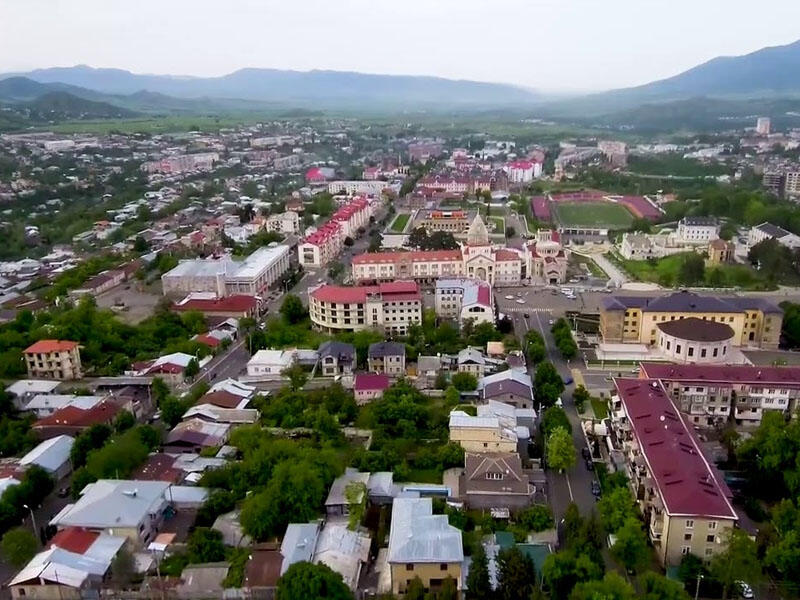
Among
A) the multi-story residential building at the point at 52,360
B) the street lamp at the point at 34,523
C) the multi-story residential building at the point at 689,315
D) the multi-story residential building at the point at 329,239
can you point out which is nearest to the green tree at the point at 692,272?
the multi-story residential building at the point at 689,315

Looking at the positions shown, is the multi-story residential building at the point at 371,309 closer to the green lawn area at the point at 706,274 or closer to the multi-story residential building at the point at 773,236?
the green lawn area at the point at 706,274

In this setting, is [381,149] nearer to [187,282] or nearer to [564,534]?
[187,282]

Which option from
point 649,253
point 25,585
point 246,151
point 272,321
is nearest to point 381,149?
point 246,151

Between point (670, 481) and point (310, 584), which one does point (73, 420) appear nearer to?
point (310, 584)

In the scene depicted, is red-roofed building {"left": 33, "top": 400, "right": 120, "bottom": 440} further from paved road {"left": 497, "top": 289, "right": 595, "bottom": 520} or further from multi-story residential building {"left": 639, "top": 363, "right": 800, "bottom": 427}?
multi-story residential building {"left": 639, "top": 363, "right": 800, "bottom": 427}

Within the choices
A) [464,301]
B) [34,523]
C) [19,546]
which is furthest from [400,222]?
[19,546]
